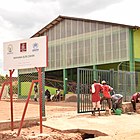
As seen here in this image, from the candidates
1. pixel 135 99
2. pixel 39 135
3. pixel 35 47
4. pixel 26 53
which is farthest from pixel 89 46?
pixel 39 135

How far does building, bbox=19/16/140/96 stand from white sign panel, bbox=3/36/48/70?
45.1 feet

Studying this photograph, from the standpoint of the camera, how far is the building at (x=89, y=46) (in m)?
28.3

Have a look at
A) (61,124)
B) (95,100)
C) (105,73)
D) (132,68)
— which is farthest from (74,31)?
(61,124)

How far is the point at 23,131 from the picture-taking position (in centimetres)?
1021

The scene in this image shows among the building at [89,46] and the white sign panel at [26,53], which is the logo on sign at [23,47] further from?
the building at [89,46]

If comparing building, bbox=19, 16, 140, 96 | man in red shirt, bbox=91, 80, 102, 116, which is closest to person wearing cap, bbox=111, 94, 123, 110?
man in red shirt, bbox=91, 80, 102, 116

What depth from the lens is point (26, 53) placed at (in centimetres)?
978

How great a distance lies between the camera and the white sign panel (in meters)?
9.38

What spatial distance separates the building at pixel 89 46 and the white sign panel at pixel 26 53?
1374cm

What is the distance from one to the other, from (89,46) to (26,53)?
22.1 metres

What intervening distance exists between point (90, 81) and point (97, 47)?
52.1ft

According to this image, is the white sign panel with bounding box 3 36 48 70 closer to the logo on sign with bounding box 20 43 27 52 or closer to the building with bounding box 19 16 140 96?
the logo on sign with bounding box 20 43 27 52

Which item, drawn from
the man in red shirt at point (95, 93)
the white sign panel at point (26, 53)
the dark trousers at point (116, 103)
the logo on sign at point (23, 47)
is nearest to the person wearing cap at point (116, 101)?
the dark trousers at point (116, 103)

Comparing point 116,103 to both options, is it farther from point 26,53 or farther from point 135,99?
point 26,53
